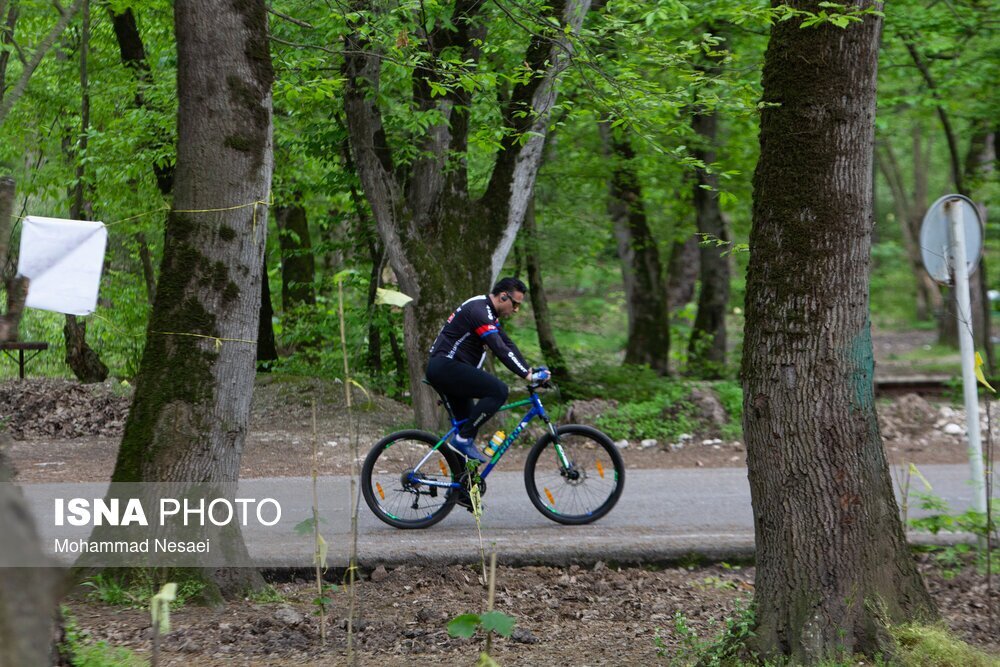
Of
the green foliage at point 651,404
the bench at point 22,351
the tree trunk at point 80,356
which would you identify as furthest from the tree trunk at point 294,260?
the green foliage at point 651,404


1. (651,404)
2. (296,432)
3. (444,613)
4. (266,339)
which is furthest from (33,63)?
(266,339)

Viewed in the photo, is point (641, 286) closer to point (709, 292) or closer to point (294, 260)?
point (709, 292)

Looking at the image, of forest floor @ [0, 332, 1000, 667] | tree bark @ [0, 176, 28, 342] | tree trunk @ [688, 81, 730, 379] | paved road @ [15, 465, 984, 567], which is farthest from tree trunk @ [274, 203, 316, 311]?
Result: tree bark @ [0, 176, 28, 342]

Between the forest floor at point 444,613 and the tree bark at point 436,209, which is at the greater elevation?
the tree bark at point 436,209

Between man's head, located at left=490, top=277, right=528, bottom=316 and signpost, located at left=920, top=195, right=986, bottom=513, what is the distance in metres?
3.24

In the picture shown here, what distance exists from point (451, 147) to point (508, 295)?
174 inches

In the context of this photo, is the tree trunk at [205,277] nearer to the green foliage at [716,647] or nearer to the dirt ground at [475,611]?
the dirt ground at [475,611]

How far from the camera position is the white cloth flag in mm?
5570

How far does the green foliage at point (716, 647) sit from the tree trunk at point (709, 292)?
41.4ft

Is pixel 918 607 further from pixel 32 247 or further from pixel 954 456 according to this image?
pixel 954 456

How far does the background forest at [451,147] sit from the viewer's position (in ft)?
30.0

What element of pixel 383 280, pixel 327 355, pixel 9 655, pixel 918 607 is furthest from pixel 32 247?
pixel 327 355

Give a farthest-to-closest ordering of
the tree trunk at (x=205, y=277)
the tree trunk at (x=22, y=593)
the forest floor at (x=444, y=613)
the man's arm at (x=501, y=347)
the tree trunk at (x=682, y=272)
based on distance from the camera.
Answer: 1. the tree trunk at (x=682, y=272)
2. the man's arm at (x=501, y=347)
3. the tree trunk at (x=205, y=277)
4. the forest floor at (x=444, y=613)
5. the tree trunk at (x=22, y=593)

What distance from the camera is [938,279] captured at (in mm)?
7773
